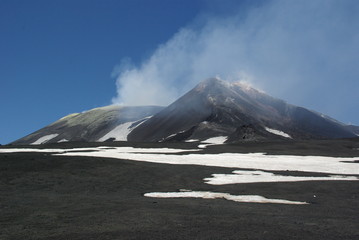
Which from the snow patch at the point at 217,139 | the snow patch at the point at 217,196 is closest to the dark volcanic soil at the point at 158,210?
the snow patch at the point at 217,196

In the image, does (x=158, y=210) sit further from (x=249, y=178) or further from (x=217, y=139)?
(x=217, y=139)

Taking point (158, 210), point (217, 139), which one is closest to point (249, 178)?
point (158, 210)

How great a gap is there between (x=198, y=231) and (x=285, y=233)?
3.49m

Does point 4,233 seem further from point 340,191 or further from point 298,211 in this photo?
point 340,191

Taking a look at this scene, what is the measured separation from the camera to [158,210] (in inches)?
782

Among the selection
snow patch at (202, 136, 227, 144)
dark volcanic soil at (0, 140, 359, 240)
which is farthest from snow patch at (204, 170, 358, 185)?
snow patch at (202, 136, 227, 144)

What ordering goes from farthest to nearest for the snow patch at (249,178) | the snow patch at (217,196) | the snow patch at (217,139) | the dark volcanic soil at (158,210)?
1. the snow patch at (217,139)
2. the snow patch at (249,178)
3. the snow patch at (217,196)
4. the dark volcanic soil at (158,210)

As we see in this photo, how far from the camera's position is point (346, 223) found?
1714 cm

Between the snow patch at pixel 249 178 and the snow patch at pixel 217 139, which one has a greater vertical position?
the snow patch at pixel 217 139

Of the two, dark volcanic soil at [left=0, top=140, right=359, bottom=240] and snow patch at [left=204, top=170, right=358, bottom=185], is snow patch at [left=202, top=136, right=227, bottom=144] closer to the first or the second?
snow patch at [left=204, top=170, right=358, bottom=185]

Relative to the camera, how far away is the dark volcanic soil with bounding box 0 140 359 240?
1455 centimetres

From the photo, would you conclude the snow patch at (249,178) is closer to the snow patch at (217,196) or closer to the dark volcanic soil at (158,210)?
the dark volcanic soil at (158,210)

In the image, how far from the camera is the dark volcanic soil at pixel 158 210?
47.8ft

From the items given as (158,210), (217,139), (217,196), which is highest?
(217,139)
